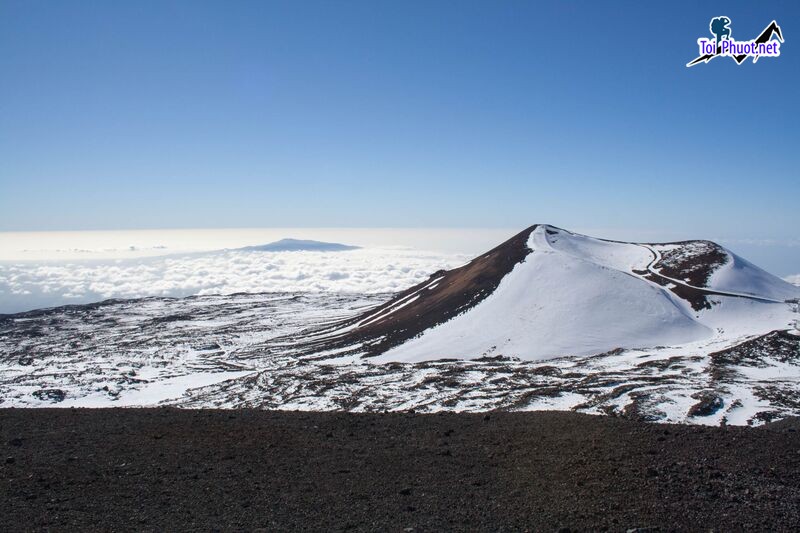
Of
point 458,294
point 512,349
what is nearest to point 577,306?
point 512,349

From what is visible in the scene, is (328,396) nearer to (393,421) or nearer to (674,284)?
(393,421)

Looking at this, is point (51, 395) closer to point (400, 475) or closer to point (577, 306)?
point (400, 475)

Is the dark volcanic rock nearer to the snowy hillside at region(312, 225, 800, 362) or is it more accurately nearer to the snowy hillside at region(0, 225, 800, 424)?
the snowy hillside at region(0, 225, 800, 424)

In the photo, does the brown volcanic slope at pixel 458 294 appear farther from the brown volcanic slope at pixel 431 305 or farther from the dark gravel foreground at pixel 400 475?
the dark gravel foreground at pixel 400 475

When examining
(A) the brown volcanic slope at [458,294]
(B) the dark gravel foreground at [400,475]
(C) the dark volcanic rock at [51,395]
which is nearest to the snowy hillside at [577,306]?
(A) the brown volcanic slope at [458,294]

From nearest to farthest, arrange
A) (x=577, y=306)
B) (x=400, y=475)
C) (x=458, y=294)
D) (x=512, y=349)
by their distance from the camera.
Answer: (x=400, y=475) → (x=512, y=349) → (x=577, y=306) → (x=458, y=294)

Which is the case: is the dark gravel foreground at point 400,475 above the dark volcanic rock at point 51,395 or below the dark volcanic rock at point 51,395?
above

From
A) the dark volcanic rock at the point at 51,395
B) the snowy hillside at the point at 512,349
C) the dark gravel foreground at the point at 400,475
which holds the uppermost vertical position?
the dark gravel foreground at the point at 400,475
